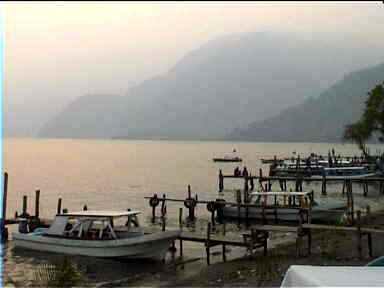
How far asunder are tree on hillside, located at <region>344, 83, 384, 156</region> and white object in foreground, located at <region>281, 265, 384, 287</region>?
45341mm

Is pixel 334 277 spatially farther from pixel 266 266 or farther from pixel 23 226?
pixel 23 226

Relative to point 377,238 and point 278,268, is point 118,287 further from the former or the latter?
point 377,238

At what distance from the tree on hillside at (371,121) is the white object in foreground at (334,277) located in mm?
45341

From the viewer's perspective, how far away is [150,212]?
3784 cm

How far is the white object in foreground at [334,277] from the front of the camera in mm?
5289

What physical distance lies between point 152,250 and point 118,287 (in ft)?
11.2

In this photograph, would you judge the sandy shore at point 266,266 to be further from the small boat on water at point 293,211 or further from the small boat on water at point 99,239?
the small boat on water at point 293,211

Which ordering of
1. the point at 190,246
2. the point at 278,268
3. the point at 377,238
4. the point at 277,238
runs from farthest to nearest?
the point at 277,238 → the point at 190,246 → the point at 377,238 → the point at 278,268

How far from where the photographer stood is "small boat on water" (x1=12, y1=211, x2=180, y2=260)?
763 inches

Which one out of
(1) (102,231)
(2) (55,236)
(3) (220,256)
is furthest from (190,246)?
(2) (55,236)

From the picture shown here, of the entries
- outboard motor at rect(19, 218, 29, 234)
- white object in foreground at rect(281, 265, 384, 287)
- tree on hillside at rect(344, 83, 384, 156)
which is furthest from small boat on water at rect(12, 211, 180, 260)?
tree on hillside at rect(344, 83, 384, 156)

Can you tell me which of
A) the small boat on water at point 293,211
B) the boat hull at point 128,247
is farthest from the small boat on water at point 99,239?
the small boat on water at point 293,211

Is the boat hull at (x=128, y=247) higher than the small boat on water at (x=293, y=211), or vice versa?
the small boat on water at (x=293, y=211)

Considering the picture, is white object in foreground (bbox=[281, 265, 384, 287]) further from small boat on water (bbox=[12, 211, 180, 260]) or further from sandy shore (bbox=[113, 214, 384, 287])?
small boat on water (bbox=[12, 211, 180, 260])
